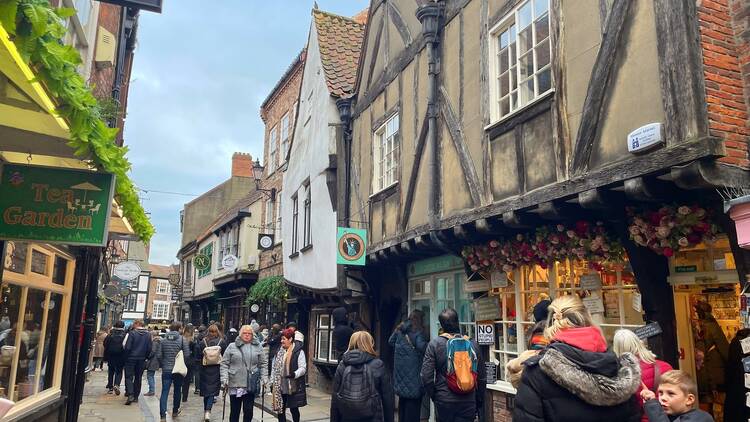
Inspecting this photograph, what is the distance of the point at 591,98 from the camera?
5.36 m

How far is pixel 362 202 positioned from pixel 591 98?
20.8 feet

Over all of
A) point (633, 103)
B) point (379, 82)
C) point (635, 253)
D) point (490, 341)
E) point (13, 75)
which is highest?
point (379, 82)

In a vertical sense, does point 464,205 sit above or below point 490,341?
above

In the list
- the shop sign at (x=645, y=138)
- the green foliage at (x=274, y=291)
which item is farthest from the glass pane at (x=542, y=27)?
the green foliage at (x=274, y=291)

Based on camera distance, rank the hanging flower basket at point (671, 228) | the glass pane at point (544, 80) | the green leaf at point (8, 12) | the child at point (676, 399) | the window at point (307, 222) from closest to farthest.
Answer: the green leaf at point (8, 12)
the child at point (676, 399)
the hanging flower basket at point (671, 228)
the glass pane at point (544, 80)
the window at point (307, 222)

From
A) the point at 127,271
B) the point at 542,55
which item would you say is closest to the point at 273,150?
the point at 127,271

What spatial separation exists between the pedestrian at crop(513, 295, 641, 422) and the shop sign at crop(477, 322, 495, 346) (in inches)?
194

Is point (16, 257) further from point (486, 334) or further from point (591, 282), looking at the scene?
point (591, 282)

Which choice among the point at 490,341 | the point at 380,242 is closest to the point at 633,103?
the point at 490,341

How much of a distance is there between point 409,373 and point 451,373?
43.7 inches

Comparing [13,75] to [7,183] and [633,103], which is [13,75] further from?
[633,103]

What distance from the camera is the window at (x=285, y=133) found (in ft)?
63.8

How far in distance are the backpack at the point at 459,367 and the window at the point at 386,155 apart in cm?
475

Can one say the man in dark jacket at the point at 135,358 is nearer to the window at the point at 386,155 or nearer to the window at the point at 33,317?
the window at the point at 33,317
